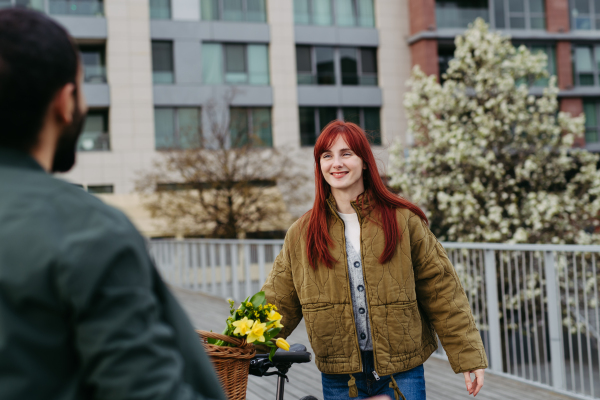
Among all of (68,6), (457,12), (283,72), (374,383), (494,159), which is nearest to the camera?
(374,383)

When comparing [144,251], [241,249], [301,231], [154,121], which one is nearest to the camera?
[144,251]

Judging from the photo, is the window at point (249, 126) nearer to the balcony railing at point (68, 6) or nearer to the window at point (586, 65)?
the balcony railing at point (68, 6)

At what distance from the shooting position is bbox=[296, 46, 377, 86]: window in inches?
1160

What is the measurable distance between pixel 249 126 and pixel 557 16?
1668 cm

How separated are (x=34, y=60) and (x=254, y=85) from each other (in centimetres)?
2783

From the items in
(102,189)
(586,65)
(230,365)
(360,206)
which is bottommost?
(230,365)

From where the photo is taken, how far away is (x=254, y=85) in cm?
2836

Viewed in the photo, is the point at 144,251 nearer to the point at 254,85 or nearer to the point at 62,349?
the point at 62,349

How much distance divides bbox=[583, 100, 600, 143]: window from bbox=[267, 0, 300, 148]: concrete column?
49.6 feet

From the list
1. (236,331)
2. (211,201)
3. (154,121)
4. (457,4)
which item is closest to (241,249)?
(211,201)

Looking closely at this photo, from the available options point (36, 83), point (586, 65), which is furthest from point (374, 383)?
point (586, 65)

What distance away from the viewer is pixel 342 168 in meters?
2.99

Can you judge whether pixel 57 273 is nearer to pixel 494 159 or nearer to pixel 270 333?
pixel 270 333

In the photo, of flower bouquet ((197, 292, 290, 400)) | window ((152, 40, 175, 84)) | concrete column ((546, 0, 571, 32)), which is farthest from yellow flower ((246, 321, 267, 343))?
concrete column ((546, 0, 571, 32))
